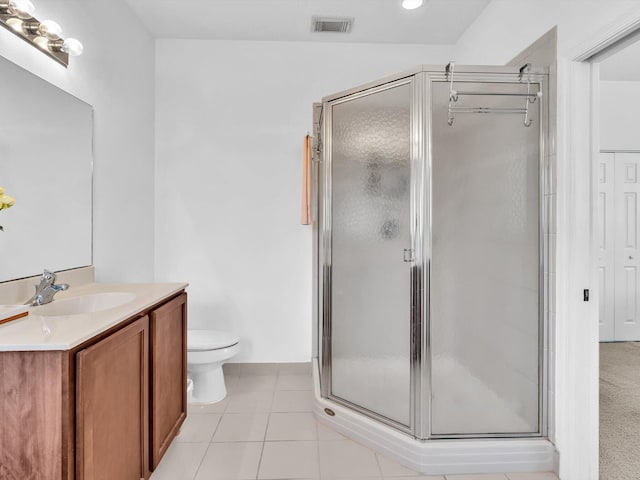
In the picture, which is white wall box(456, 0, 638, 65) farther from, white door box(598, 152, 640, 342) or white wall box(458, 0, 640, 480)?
white door box(598, 152, 640, 342)

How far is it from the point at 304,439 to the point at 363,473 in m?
0.44

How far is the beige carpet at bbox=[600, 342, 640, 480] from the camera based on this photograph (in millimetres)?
1953

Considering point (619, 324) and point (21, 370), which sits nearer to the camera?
point (21, 370)

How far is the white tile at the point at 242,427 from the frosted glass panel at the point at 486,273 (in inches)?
40.4

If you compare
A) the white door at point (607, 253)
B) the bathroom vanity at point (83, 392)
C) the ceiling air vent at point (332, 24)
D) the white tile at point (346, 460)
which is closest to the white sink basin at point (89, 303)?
the bathroom vanity at point (83, 392)

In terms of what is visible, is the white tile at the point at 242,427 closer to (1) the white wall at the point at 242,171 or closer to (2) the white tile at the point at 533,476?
(1) the white wall at the point at 242,171

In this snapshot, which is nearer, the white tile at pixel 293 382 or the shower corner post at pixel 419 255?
the shower corner post at pixel 419 255

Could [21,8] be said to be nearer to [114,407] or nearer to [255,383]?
[114,407]

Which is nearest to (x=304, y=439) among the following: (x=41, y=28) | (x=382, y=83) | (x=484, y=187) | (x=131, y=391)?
(x=131, y=391)

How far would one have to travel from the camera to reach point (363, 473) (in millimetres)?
1872

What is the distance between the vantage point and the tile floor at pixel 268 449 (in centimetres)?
188

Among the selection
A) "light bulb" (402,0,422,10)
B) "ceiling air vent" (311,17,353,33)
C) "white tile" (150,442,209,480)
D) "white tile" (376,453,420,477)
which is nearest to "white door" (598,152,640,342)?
"light bulb" (402,0,422,10)

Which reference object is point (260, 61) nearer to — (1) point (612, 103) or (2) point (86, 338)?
(2) point (86, 338)

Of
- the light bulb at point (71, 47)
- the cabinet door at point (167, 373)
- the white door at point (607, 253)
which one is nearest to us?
the cabinet door at point (167, 373)
